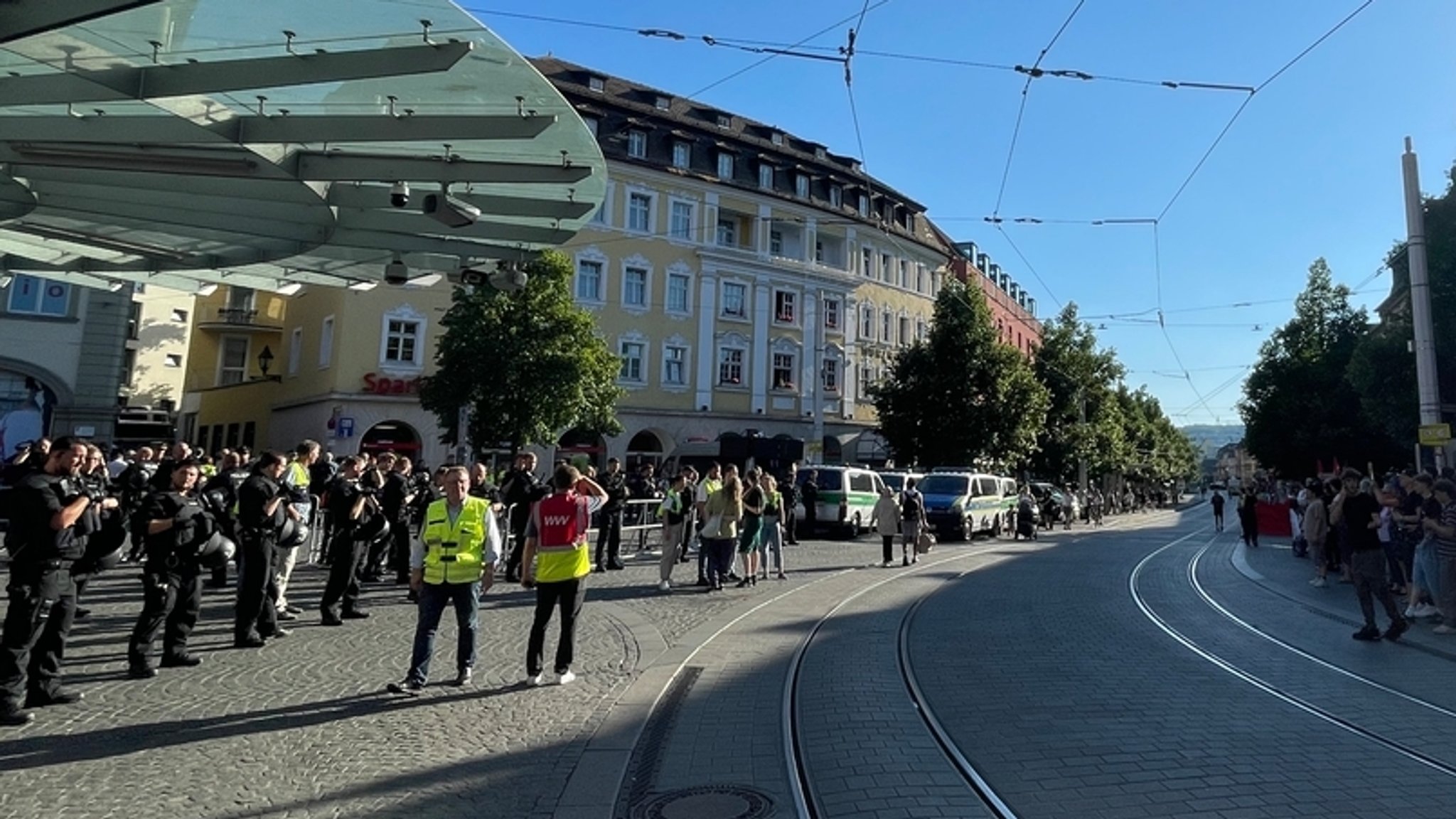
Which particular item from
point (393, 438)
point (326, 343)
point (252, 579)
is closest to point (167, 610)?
point (252, 579)

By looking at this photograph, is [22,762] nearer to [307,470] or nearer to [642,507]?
[307,470]

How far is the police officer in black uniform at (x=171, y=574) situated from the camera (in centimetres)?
712

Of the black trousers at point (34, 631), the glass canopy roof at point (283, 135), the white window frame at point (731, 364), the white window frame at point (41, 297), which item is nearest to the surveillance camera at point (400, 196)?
the glass canopy roof at point (283, 135)

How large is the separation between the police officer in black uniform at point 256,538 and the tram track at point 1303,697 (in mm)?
8942

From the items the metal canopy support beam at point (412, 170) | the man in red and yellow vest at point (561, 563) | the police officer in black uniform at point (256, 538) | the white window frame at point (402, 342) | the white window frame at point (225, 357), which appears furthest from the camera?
the white window frame at point (225, 357)

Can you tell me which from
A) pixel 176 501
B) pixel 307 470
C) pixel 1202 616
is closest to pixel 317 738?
pixel 176 501

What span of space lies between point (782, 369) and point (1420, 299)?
29.1 meters

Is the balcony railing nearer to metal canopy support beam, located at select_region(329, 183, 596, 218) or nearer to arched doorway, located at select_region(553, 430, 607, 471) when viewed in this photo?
arched doorway, located at select_region(553, 430, 607, 471)

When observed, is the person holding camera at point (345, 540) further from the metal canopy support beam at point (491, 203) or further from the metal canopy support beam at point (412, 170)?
the metal canopy support beam at point (412, 170)

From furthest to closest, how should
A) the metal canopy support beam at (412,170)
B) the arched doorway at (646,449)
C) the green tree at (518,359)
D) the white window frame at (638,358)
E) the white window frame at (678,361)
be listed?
the white window frame at (678,361) < the arched doorway at (646,449) < the white window frame at (638,358) < the green tree at (518,359) < the metal canopy support beam at (412,170)

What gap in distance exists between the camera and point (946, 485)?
27641mm

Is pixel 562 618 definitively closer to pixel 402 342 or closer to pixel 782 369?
pixel 402 342

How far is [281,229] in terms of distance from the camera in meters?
11.6

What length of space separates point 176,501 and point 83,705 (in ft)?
5.59
